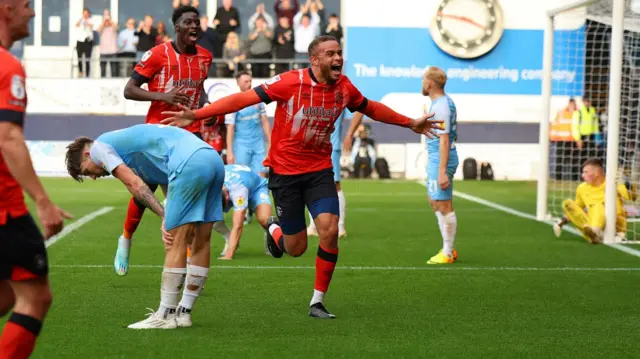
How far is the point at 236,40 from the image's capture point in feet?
100

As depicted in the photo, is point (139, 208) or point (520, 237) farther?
point (520, 237)

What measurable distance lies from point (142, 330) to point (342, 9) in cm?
2595

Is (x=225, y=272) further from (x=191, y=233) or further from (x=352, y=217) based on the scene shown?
(x=352, y=217)

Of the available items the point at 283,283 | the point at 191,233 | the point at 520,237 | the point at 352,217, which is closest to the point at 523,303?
the point at 283,283

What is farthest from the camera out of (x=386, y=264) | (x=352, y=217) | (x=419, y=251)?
(x=352, y=217)

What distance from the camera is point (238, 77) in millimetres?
14750

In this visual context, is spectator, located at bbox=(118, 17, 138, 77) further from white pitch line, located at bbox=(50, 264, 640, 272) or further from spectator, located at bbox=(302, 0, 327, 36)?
white pitch line, located at bbox=(50, 264, 640, 272)

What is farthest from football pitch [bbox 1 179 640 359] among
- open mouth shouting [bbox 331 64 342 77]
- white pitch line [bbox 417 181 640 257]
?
open mouth shouting [bbox 331 64 342 77]

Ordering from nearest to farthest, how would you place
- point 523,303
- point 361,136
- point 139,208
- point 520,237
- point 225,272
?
point 523,303
point 139,208
point 225,272
point 520,237
point 361,136

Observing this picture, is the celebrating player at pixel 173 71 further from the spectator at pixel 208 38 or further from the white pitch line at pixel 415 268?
the spectator at pixel 208 38

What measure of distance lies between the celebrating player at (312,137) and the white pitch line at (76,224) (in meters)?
5.08

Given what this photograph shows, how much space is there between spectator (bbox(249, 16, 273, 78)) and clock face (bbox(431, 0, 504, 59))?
5013mm

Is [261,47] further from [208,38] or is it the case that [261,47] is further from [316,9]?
[208,38]

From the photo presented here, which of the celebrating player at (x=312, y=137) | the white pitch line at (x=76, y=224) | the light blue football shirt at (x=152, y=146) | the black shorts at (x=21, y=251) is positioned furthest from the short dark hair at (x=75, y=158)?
the white pitch line at (x=76, y=224)
